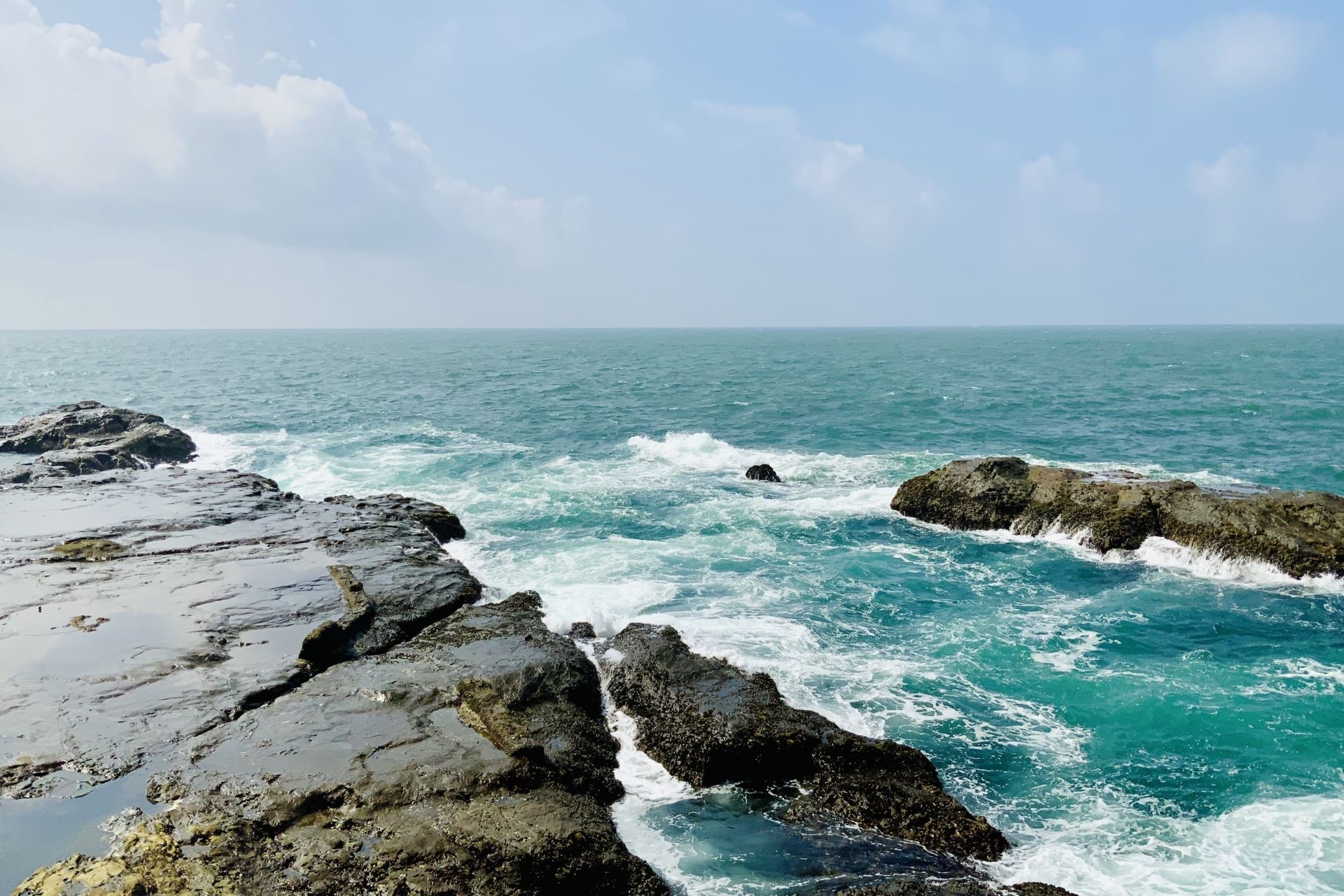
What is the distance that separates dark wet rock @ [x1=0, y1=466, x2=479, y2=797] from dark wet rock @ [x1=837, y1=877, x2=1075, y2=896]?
36.6ft

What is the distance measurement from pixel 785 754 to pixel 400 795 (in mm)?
6209

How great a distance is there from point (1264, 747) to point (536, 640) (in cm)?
1456

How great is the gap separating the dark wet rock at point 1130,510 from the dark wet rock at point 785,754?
16.7 m

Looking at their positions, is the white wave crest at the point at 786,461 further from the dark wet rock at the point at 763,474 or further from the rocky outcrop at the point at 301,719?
the rocky outcrop at the point at 301,719

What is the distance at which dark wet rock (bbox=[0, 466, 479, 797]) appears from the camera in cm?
1264

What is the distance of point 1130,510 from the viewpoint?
25.3m

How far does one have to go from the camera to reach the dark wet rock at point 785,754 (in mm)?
11461

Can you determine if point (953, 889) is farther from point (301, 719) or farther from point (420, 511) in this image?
point (420, 511)

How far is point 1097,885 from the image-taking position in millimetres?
10617

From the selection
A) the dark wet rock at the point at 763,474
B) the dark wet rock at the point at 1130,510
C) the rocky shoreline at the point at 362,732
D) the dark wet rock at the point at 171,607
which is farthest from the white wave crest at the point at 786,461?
the rocky shoreline at the point at 362,732

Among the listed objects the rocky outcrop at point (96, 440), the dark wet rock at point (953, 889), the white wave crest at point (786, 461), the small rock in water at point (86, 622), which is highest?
the rocky outcrop at point (96, 440)

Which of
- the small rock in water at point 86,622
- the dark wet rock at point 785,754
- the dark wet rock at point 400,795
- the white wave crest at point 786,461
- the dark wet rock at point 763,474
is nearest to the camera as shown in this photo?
the dark wet rock at point 400,795

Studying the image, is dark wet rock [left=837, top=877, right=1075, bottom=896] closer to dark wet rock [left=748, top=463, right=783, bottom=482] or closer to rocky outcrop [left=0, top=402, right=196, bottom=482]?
dark wet rock [left=748, top=463, right=783, bottom=482]

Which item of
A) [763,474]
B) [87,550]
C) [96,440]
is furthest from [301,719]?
[96,440]
